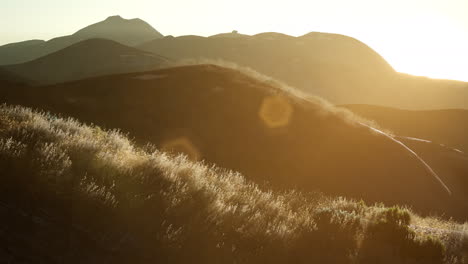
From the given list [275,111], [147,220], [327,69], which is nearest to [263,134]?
[275,111]

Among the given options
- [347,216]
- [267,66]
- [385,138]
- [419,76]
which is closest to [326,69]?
[267,66]

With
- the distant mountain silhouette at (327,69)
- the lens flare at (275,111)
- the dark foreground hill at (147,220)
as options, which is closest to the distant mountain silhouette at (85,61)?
the distant mountain silhouette at (327,69)

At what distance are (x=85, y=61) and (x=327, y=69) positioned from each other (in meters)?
82.6

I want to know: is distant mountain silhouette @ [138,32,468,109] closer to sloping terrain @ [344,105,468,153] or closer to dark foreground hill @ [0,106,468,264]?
sloping terrain @ [344,105,468,153]

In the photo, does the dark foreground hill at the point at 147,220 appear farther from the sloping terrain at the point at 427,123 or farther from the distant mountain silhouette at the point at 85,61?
the distant mountain silhouette at the point at 85,61

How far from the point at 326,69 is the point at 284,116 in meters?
119

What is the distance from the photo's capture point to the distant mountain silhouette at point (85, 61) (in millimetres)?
91500

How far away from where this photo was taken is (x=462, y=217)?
78.5ft

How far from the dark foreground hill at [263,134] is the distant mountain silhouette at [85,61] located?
59307 millimetres

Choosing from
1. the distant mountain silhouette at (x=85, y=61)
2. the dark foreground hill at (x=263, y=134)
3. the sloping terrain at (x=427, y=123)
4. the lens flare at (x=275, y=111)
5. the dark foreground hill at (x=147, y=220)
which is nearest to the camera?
the dark foreground hill at (x=147, y=220)

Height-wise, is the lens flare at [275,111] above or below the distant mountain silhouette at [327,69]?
below

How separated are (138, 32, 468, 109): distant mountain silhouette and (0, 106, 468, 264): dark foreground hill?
389ft

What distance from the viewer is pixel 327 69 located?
142 meters

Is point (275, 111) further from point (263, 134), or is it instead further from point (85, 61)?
point (85, 61)
